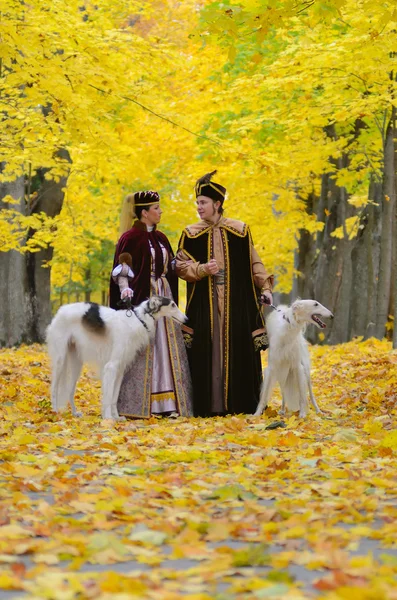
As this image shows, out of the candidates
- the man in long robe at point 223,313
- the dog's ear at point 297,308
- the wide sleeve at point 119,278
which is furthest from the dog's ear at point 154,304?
the dog's ear at point 297,308

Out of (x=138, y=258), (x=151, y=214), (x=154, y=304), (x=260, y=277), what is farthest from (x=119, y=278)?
(x=260, y=277)

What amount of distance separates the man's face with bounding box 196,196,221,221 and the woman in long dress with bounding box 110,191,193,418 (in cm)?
47

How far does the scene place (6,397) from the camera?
11539mm

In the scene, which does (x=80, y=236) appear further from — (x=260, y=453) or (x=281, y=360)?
(x=260, y=453)

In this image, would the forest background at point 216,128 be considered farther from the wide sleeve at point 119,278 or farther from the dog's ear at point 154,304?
the dog's ear at point 154,304

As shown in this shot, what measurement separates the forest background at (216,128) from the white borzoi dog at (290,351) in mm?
2654

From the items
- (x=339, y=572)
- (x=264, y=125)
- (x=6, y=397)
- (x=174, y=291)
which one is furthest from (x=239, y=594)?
(x=264, y=125)

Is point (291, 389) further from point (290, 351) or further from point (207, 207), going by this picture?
point (207, 207)

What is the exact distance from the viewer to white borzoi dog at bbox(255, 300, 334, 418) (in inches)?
376

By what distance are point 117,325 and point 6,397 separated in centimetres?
271

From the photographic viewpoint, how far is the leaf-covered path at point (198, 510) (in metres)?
3.48

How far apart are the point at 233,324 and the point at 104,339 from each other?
142 cm

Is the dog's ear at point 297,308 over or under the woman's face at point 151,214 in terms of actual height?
under

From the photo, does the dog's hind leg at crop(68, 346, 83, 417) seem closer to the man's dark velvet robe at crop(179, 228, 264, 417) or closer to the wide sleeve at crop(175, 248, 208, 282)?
the man's dark velvet robe at crop(179, 228, 264, 417)
